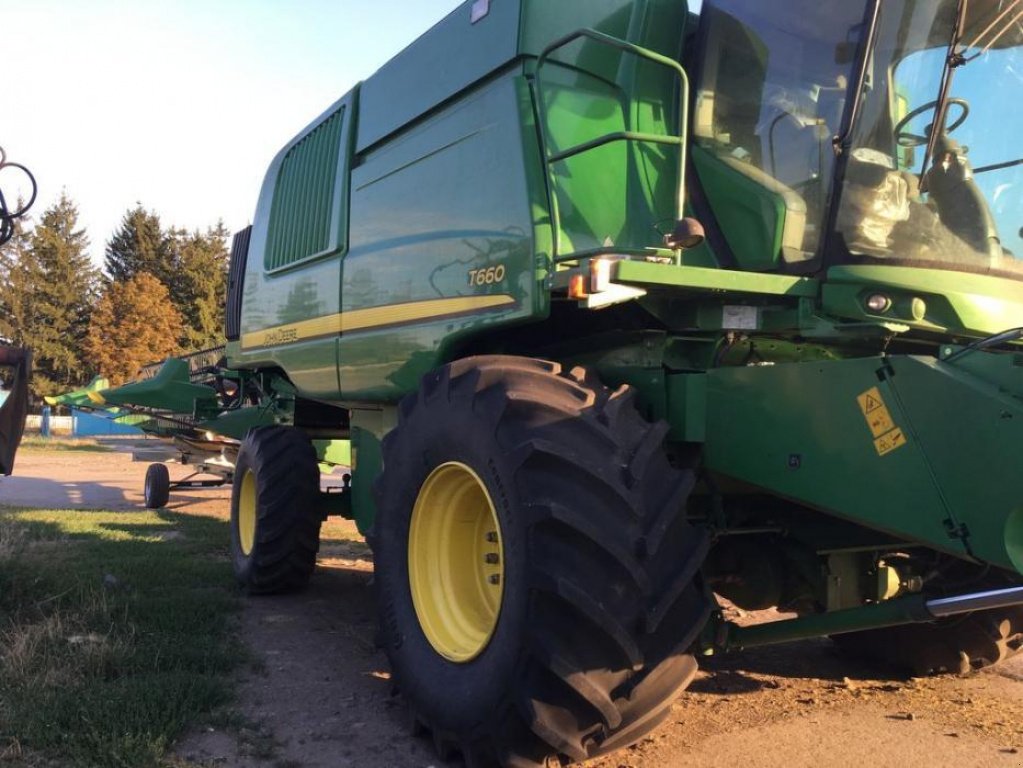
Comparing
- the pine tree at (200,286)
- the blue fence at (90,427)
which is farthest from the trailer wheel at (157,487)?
the pine tree at (200,286)

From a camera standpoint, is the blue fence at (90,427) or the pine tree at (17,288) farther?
the pine tree at (17,288)

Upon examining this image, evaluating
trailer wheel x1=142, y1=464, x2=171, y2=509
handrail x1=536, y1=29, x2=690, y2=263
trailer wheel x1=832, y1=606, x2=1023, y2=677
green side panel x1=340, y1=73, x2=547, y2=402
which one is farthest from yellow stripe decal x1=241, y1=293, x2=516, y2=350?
trailer wheel x1=142, y1=464, x2=171, y2=509

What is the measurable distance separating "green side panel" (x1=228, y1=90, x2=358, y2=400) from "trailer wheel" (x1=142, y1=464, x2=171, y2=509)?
5392mm

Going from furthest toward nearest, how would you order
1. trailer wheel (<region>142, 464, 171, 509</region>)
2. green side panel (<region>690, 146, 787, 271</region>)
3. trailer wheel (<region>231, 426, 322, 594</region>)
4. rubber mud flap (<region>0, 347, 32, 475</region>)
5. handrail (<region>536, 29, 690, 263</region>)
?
trailer wheel (<region>142, 464, 171, 509</region>) → trailer wheel (<region>231, 426, 322, 594</region>) → rubber mud flap (<region>0, 347, 32, 475</region>) → green side panel (<region>690, 146, 787, 271</region>) → handrail (<region>536, 29, 690, 263</region>)

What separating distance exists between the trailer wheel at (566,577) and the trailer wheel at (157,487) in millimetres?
9459

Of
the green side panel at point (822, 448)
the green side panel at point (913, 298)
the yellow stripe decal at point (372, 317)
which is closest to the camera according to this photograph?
the green side panel at point (822, 448)

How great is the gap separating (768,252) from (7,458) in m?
4.46

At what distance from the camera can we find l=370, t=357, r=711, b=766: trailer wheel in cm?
276

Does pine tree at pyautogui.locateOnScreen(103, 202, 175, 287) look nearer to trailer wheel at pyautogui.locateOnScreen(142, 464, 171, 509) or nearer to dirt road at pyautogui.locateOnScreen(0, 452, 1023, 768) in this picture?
trailer wheel at pyautogui.locateOnScreen(142, 464, 171, 509)

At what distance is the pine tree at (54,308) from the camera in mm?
45125

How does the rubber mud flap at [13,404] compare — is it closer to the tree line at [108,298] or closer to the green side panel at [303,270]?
the green side panel at [303,270]

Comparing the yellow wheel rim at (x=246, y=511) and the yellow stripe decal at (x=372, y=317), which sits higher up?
the yellow stripe decal at (x=372, y=317)

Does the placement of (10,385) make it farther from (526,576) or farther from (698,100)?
(698,100)

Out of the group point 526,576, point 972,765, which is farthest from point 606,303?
point 972,765
